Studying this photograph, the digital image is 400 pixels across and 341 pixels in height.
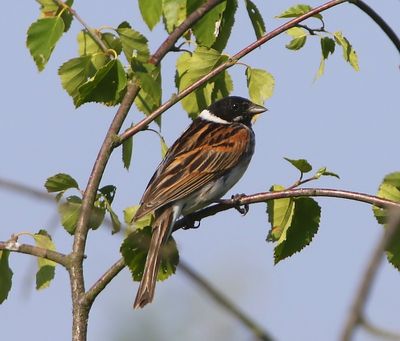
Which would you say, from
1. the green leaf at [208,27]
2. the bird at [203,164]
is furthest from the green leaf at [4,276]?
the bird at [203,164]

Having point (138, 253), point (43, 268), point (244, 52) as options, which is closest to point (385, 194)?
point (244, 52)

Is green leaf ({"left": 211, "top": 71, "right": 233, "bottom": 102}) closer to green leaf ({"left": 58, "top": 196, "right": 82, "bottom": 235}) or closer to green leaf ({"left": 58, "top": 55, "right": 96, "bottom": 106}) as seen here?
green leaf ({"left": 58, "top": 55, "right": 96, "bottom": 106})

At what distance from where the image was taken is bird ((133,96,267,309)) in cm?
522

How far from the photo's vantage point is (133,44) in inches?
129

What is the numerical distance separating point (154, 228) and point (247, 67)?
Result: 1.11 meters

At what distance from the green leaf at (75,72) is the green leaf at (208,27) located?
18.5 inches

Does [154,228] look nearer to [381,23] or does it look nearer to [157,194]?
[157,194]

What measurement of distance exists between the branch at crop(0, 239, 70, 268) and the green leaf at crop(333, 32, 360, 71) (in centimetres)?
168

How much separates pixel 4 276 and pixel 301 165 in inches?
49.4

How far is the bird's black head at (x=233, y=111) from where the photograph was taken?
22.2 feet

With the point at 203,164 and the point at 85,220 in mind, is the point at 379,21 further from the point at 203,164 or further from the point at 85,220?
the point at 203,164

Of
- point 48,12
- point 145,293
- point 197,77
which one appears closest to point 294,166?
point 197,77

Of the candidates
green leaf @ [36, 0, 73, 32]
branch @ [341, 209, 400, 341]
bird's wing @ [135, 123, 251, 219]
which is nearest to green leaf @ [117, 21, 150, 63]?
green leaf @ [36, 0, 73, 32]

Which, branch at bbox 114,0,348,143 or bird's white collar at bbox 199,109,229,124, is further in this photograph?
bird's white collar at bbox 199,109,229,124
